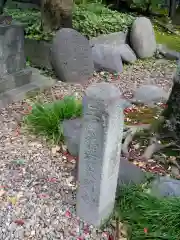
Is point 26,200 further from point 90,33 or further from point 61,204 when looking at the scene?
point 90,33

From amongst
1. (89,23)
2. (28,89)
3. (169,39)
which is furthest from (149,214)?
(169,39)

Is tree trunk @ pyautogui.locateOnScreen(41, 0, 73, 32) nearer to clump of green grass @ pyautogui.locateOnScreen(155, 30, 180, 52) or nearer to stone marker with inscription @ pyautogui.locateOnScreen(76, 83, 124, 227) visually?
clump of green grass @ pyautogui.locateOnScreen(155, 30, 180, 52)

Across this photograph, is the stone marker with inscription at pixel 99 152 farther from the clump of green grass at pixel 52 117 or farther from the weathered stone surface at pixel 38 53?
the weathered stone surface at pixel 38 53

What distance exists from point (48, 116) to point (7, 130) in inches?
23.6

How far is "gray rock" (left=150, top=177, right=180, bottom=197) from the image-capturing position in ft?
9.92

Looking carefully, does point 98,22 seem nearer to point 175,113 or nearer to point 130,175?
point 175,113

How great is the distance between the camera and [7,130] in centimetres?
436

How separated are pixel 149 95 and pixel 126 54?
224 cm

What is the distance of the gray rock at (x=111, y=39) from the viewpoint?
Answer: 750cm

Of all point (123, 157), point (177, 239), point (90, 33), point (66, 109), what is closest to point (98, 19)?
point (90, 33)

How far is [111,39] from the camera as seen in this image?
784 cm

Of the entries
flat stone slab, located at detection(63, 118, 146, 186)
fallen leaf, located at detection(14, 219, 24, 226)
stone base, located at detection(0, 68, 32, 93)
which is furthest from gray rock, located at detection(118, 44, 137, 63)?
fallen leaf, located at detection(14, 219, 24, 226)

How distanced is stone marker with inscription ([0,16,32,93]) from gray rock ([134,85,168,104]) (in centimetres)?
181

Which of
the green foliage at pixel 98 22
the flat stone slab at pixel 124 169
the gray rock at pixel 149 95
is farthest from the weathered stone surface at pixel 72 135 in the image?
the green foliage at pixel 98 22
